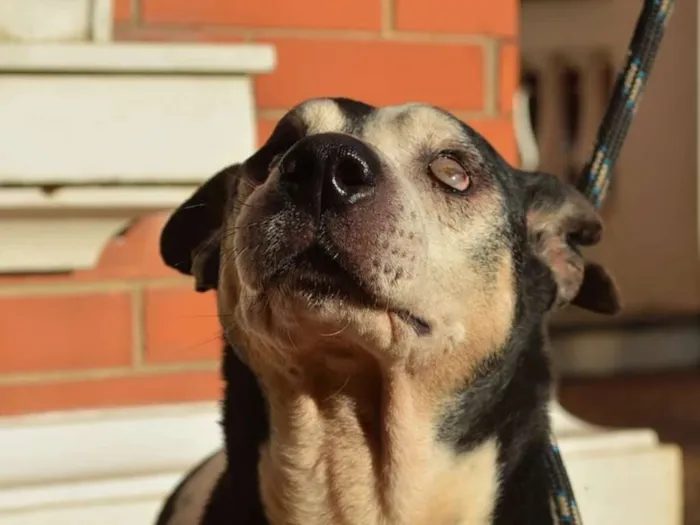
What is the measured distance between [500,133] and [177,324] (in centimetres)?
67

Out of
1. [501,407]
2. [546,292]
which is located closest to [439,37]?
[546,292]

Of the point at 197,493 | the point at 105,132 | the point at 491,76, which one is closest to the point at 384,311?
the point at 197,493

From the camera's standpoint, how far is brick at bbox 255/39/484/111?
1.66 m

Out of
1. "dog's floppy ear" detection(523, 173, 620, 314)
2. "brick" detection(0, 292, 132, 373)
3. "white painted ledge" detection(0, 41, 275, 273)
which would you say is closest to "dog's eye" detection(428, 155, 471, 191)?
"dog's floppy ear" detection(523, 173, 620, 314)

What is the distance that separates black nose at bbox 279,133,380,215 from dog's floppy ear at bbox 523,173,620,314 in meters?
0.39

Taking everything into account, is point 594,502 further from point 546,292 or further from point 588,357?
point 588,357

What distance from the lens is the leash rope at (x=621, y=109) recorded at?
1173mm

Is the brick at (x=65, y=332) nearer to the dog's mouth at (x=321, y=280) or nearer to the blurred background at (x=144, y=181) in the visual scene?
the blurred background at (x=144, y=181)

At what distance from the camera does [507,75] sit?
1765 millimetres

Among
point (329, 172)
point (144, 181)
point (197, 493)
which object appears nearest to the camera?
point (329, 172)

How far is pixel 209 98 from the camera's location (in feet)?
4.97

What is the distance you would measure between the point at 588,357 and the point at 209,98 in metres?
2.75

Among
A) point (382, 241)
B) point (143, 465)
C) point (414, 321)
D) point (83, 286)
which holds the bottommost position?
point (143, 465)

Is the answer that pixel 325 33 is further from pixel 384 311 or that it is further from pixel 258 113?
pixel 384 311
